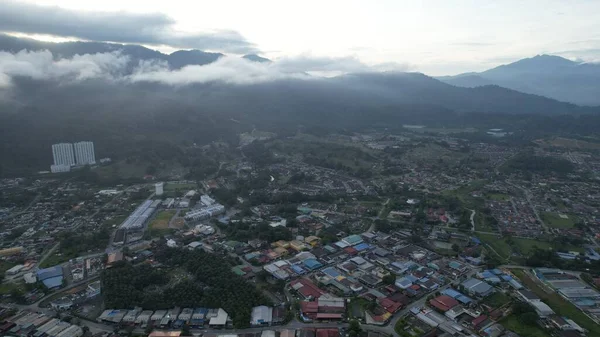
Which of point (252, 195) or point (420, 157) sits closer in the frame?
point (252, 195)

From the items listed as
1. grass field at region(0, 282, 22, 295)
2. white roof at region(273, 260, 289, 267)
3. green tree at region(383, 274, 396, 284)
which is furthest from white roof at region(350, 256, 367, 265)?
grass field at region(0, 282, 22, 295)

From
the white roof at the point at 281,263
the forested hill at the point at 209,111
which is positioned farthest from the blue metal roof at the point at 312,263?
the forested hill at the point at 209,111

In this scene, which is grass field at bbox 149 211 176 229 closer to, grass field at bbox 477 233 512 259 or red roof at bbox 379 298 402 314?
red roof at bbox 379 298 402 314

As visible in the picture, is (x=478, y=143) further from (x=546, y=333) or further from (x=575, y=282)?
(x=546, y=333)

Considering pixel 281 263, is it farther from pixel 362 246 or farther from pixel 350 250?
pixel 362 246

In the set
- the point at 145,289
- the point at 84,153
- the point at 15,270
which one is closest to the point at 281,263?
the point at 145,289

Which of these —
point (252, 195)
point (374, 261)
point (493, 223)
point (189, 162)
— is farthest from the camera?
point (189, 162)

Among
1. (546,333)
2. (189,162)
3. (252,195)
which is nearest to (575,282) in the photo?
(546,333)
